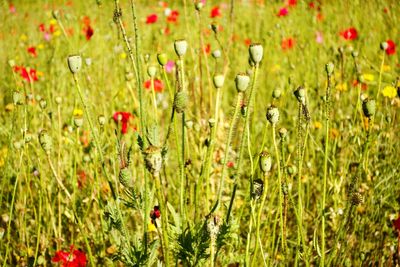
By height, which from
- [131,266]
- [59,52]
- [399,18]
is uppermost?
[399,18]

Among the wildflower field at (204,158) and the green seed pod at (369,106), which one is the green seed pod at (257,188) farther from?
the green seed pod at (369,106)

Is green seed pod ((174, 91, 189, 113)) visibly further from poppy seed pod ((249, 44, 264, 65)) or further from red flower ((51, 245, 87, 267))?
red flower ((51, 245, 87, 267))

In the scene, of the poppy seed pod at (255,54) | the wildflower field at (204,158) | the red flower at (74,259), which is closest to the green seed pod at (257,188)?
the wildflower field at (204,158)

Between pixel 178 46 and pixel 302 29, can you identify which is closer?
pixel 178 46

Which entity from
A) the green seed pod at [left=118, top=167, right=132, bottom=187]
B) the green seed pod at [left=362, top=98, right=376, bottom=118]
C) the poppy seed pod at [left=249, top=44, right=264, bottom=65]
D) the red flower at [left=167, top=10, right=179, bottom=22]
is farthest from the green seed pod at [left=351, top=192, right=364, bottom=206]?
the red flower at [left=167, top=10, right=179, bottom=22]

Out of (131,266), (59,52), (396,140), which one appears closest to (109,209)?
(131,266)

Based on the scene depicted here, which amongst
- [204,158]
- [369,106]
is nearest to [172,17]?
[204,158]

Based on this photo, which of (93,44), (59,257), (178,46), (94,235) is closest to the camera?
(178,46)

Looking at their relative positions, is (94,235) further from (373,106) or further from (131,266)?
(373,106)

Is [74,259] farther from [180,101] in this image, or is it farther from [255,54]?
[255,54]

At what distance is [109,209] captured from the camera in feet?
2.82

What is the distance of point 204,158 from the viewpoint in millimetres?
1391

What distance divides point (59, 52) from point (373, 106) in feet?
8.54

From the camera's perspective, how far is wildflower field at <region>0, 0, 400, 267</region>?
2.57 feet
